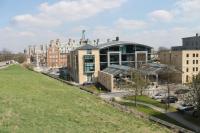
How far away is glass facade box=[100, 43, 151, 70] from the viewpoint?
317 feet

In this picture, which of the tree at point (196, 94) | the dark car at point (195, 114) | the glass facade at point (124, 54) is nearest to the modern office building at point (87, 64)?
the glass facade at point (124, 54)

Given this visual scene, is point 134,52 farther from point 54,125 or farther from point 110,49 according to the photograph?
point 54,125

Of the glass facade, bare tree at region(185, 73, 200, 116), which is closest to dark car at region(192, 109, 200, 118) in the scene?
bare tree at region(185, 73, 200, 116)

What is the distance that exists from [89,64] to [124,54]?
508 inches

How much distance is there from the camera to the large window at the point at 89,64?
92.0 metres

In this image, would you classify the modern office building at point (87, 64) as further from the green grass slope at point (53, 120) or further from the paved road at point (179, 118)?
the green grass slope at point (53, 120)

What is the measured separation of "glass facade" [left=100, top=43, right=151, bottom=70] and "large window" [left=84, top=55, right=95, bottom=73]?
471cm

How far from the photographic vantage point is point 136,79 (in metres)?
61.0

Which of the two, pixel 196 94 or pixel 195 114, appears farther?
pixel 195 114

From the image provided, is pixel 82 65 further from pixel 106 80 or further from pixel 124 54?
pixel 124 54

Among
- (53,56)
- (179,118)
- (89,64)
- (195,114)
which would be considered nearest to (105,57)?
(89,64)

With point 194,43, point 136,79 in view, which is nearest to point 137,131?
point 136,79

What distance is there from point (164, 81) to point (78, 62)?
26.1 metres

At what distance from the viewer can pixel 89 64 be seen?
3647 inches
